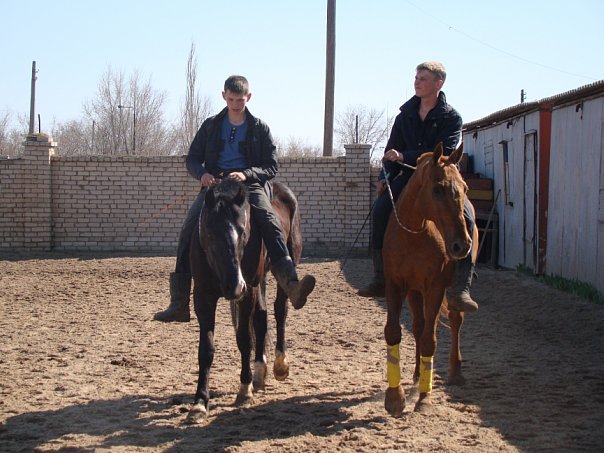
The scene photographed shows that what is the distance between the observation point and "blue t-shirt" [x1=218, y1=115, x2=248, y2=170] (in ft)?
19.9

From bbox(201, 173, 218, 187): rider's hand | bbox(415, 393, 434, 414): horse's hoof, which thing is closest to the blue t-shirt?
bbox(201, 173, 218, 187): rider's hand

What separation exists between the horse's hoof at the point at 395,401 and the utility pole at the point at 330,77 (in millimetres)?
15858

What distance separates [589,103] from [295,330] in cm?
579

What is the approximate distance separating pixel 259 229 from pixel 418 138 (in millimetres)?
1463

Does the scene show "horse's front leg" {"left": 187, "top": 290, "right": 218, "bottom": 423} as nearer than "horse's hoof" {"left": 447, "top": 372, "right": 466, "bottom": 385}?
Yes

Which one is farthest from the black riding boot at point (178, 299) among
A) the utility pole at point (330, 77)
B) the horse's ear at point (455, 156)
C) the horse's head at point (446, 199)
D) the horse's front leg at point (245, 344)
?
the utility pole at point (330, 77)

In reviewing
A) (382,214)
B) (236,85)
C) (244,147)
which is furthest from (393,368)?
(236,85)

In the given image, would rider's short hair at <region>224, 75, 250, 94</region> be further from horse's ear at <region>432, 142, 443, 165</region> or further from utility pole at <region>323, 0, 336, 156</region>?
utility pole at <region>323, 0, 336, 156</region>

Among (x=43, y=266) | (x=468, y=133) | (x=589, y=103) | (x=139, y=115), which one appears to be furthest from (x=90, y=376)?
(x=139, y=115)

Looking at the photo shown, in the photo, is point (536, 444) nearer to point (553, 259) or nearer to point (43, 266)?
point (553, 259)

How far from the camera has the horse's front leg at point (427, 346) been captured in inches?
219

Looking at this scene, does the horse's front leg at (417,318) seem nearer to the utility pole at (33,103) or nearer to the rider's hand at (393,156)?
the rider's hand at (393,156)

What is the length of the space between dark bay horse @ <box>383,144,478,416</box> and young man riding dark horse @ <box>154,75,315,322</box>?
25.7 inches

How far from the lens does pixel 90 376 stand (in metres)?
6.59
